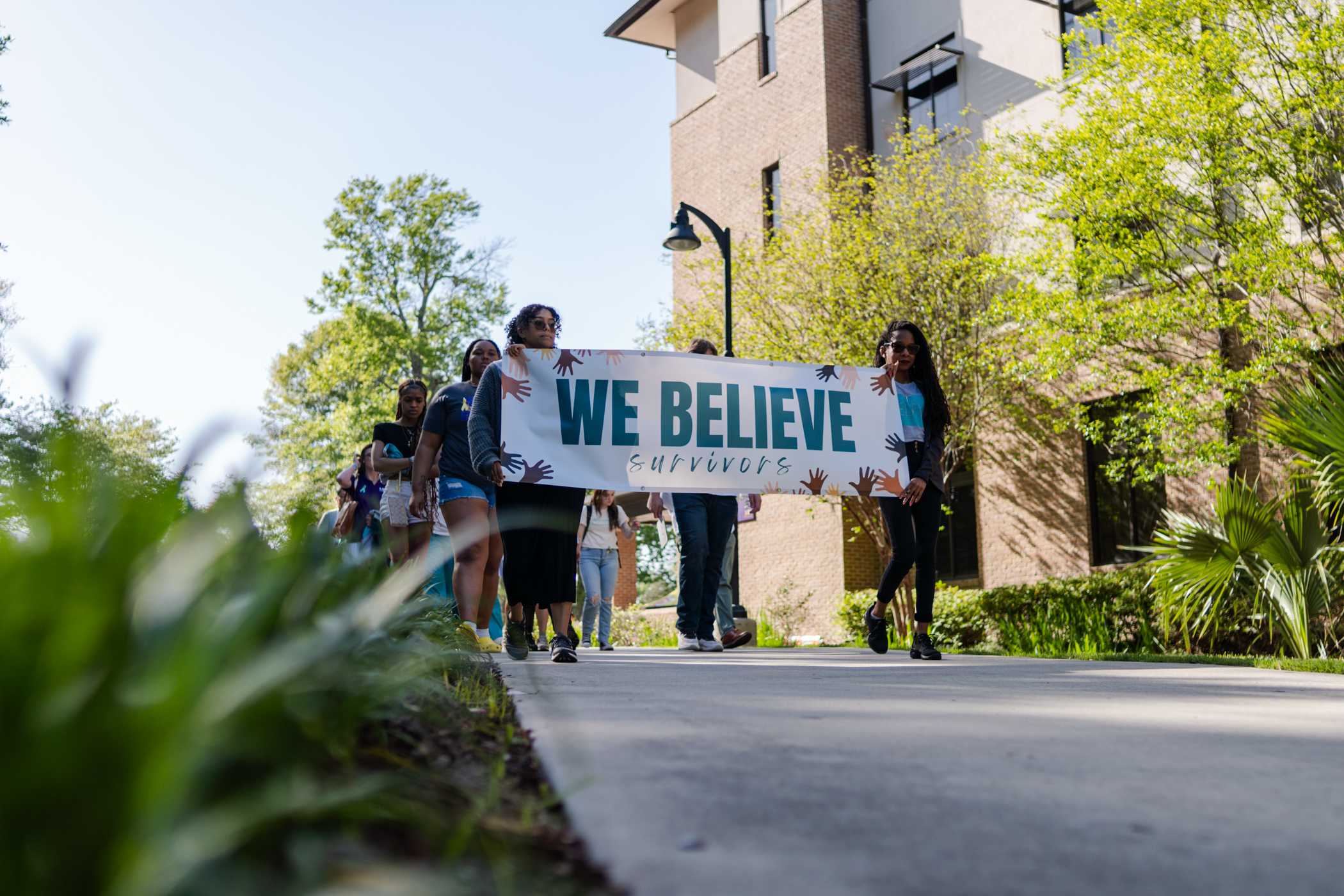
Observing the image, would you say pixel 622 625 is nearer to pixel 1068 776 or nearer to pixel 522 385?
pixel 522 385

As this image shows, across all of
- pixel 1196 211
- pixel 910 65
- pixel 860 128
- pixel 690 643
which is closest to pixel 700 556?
pixel 690 643

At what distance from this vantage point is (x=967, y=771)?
2.61m

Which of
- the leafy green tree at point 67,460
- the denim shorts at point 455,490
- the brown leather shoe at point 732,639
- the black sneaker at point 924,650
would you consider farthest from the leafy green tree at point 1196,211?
the leafy green tree at point 67,460

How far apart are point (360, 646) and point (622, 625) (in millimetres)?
19105

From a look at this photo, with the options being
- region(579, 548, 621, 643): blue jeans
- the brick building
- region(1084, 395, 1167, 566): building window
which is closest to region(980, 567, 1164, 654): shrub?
region(1084, 395, 1167, 566): building window

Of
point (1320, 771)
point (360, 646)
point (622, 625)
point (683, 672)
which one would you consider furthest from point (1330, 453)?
point (622, 625)

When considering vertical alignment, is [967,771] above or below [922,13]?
below

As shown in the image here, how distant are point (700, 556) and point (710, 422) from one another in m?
1.00

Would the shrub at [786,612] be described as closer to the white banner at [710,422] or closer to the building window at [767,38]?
Result: the building window at [767,38]

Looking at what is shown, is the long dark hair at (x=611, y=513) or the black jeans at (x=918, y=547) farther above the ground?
the long dark hair at (x=611, y=513)

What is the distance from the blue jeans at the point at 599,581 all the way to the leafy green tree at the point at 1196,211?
20.5ft

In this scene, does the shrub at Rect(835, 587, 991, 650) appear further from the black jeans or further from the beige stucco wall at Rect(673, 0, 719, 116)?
the beige stucco wall at Rect(673, 0, 719, 116)

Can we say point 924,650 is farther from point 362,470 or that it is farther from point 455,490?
point 362,470

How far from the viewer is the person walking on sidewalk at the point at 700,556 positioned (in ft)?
28.4
